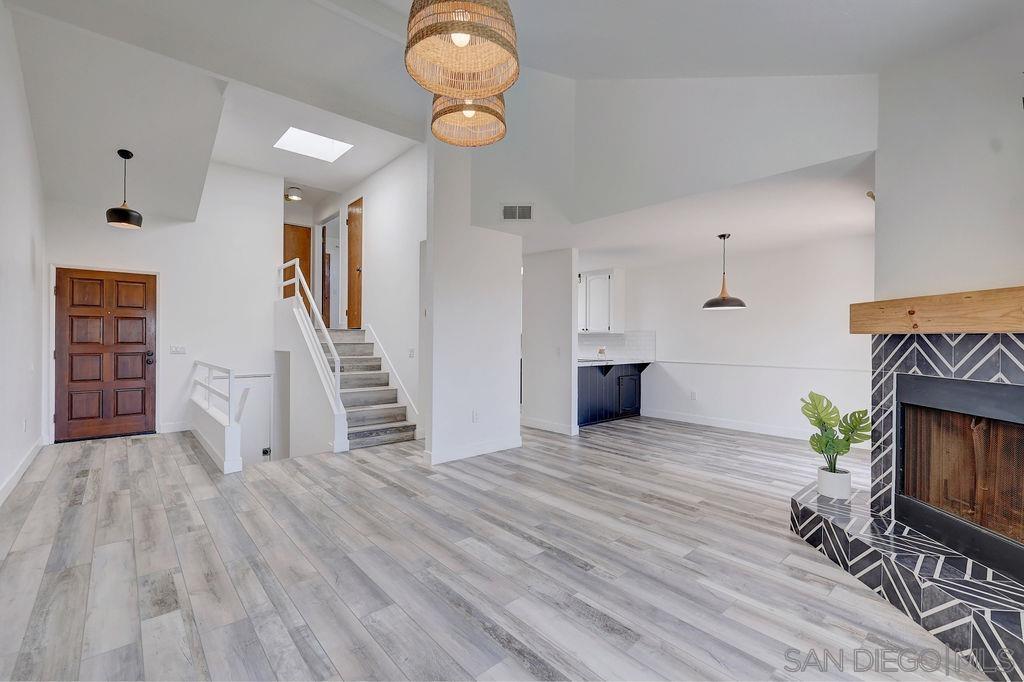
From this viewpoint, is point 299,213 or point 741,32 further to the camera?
point 299,213

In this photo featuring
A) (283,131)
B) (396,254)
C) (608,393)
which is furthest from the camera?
(608,393)

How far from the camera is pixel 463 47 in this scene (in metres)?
1.95

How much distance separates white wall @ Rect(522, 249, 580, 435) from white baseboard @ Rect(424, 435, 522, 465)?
36.5 inches

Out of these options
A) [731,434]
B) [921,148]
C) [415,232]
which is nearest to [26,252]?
[415,232]

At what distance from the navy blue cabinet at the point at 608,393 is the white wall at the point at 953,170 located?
13.3 feet

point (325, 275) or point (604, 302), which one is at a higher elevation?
point (325, 275)

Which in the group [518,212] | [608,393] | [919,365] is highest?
[518,212]

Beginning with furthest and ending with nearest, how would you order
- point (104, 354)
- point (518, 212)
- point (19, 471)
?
point (104, 354), point (518, 212), point (19, 471)

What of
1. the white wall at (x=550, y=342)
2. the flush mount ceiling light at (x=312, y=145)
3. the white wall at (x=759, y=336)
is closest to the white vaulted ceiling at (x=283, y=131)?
the flush mount ceiling light at (x=312, y=145)

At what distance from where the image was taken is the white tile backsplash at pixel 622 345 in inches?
293

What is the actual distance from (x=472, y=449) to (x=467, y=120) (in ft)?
10.9

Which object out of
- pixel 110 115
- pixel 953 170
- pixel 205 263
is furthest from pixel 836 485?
pixel 205 263

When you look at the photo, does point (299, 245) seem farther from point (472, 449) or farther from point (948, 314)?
point (948, 314)

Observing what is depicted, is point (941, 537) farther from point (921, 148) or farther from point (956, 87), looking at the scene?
point (956, 87)
